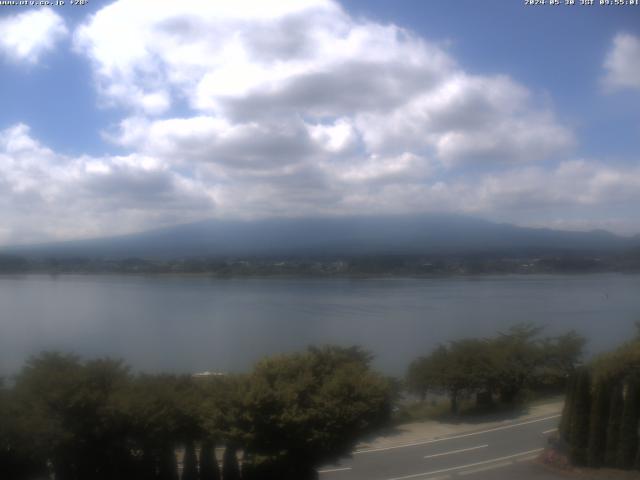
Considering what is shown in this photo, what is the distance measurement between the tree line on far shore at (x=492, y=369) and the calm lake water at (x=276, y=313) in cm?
226

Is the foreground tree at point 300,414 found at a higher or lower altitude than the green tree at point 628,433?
higher

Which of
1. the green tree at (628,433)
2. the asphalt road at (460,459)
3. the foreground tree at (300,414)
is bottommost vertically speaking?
the asphalt road at (460,459)

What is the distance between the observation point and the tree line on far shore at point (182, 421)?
8.30 metres

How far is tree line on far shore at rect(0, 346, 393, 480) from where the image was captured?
830 centimetres

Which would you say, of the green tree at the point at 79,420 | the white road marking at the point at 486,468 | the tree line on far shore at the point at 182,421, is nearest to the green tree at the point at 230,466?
the tree line on far shore at the point at 182,421

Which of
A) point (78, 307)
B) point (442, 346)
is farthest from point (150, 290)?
point (442, 346)

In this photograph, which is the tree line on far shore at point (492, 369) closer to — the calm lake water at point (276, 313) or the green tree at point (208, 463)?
the calm lake water at point (276, 313)

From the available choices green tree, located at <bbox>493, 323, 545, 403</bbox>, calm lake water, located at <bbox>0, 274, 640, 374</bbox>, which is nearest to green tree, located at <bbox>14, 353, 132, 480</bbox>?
calm lake water, located at <bbox>0, 274, 640, 374</bbox>

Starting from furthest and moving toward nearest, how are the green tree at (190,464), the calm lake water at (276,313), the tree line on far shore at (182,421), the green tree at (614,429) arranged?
the calm lake water at (276,313) < the green tree at (614,429) < the green tree at (190,464) < the tree line on far shore at (182,421)

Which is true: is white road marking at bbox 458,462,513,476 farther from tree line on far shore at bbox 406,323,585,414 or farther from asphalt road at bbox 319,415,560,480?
tree line on far shore at bbox 406,323,585,414

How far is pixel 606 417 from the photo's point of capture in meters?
9.95

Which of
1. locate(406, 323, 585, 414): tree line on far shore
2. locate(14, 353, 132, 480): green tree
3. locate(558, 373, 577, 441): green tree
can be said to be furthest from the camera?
locate(406, 323, 585, 414): tree line on far shore

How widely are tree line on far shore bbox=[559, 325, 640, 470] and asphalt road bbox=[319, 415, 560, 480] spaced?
0.93 metres

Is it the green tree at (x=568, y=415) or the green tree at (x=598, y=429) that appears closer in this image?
the green tree at (x=598, y=429)
